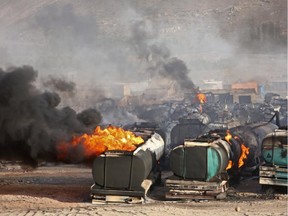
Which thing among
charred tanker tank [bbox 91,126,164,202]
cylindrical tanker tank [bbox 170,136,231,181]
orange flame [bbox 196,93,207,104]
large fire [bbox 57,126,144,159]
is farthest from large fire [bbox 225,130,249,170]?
orange flame [bbox 196,93,207,104]

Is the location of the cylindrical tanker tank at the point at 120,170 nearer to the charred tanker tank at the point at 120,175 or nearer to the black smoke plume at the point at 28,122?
the charred tanker tank at the point at 120,175

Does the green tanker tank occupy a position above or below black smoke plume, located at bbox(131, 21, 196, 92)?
below

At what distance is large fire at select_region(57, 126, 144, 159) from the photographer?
15664mm

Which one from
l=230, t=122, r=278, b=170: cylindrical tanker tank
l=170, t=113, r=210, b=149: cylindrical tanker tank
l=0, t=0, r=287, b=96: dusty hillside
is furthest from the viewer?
l=0, t=0, r=287, b=96: dusty hillside

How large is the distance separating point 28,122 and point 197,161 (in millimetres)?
5735

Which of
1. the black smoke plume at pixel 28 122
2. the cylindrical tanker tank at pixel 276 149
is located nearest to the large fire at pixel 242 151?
the cylindrical tanker tank at pixel 276 149

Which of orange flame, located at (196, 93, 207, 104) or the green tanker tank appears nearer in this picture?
the green tanker tank

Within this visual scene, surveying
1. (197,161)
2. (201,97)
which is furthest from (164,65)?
(197,161)

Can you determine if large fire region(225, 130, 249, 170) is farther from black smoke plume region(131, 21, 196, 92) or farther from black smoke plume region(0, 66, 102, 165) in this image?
black smoke plume region(131, 21, 196, 92)

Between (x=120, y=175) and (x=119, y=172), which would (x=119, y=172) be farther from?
(x=120, y=175)

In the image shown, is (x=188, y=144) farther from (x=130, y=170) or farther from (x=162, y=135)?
(x=162, y=135)

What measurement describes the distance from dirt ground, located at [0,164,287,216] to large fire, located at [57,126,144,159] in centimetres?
154

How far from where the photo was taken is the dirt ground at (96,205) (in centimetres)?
1352

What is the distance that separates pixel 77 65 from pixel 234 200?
200ft
